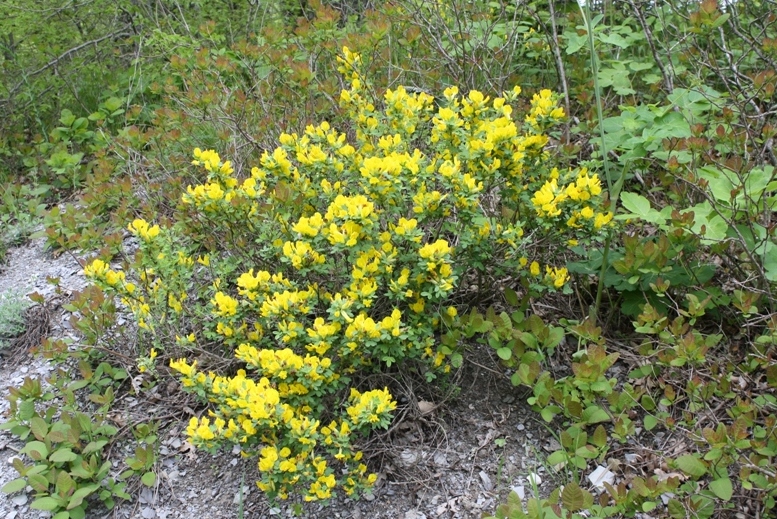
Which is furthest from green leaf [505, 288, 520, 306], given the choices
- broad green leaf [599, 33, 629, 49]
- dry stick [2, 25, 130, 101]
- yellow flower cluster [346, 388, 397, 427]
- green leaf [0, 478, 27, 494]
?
dry stick [2, 25, 130, 101]

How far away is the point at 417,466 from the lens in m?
2.51

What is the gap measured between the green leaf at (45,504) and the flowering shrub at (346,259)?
54cm

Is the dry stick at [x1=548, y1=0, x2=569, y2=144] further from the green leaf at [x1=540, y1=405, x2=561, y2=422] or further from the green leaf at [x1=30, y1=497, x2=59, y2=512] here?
the green leaf at [x1=30, y1=497, x2=59, y2=512]

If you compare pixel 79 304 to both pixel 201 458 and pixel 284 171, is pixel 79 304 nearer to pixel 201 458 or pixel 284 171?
pixel 201 458

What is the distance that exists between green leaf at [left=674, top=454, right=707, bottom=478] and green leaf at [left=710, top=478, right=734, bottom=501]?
0.16 feet

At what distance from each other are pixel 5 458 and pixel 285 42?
2430mm

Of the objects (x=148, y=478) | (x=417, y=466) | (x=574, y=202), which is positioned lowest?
(x=417, y=466)

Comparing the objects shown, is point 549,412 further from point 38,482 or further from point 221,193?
point 38,482

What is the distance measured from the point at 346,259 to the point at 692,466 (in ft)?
4.18

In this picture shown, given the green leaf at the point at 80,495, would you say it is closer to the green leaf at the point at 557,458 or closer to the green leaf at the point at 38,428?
the green leaf at the point at 38,428

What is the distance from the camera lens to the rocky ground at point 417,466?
8.05 ft

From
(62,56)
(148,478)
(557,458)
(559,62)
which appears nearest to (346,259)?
(557,458)

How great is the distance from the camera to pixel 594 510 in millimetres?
2137

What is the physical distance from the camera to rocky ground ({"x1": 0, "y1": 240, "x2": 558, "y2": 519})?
2453 mm
